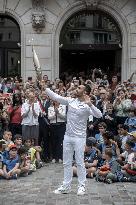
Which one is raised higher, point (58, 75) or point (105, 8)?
point (105, 8)

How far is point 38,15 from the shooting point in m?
18.5

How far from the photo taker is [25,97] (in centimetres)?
1364

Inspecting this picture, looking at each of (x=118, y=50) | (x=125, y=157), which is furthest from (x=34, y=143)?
(x=118, y=50)

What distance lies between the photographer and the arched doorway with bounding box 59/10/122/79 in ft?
63.3

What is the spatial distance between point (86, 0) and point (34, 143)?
740 cm

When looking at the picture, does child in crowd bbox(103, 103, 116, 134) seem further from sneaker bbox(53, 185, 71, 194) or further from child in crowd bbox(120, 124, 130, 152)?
sneaker bbox(53, 185, 71, 194)

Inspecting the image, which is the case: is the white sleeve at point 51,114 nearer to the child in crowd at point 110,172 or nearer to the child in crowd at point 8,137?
the child in crowd at point 8,137

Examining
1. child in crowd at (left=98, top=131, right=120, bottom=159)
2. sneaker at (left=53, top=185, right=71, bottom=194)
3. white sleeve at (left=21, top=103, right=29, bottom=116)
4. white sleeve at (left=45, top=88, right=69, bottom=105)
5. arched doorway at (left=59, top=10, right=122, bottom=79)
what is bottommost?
sneaker at (left=53, top=185, right=71, bottom=194)

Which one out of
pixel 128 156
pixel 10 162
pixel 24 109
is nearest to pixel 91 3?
pixel 24 109

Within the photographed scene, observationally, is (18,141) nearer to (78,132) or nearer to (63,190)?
(63,190)

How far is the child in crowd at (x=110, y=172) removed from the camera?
35.7ft

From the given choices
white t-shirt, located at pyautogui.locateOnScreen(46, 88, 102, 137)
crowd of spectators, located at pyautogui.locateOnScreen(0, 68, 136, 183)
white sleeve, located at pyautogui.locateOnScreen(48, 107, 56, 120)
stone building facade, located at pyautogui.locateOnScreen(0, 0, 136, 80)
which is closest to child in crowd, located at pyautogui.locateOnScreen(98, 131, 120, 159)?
crowd of spectators, located at pyautogui.locateOnScreen(0, 68, 136, 183)

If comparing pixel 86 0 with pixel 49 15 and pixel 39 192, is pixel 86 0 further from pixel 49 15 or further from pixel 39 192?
pixel 39 192

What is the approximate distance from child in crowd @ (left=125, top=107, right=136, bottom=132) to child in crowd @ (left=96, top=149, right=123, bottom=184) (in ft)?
5.04
